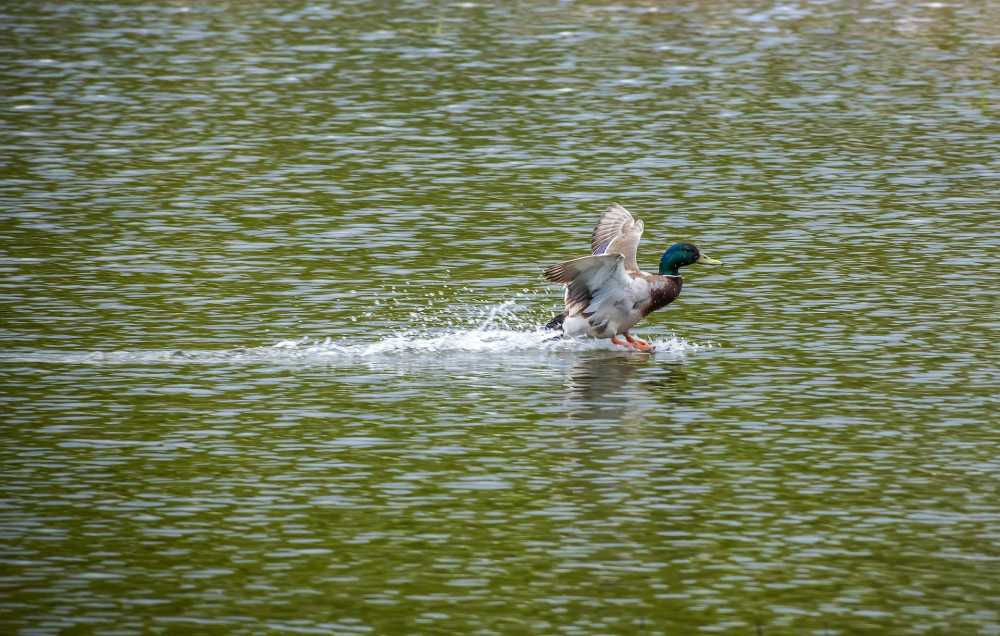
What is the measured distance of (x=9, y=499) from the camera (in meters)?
15.5

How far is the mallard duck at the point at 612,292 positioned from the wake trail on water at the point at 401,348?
0.89 feet

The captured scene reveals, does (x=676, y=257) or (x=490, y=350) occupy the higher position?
(x=676, y=257)

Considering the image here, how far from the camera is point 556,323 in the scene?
837 inches

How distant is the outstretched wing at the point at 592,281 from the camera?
2023 cm

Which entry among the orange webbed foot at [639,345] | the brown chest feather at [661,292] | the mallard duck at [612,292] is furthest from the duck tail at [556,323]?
the brown chest feather at [661,292]

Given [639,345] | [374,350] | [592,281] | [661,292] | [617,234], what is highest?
[617,234]

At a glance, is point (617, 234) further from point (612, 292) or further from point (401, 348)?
point (401, 348)

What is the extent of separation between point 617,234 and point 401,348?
2.74 meters

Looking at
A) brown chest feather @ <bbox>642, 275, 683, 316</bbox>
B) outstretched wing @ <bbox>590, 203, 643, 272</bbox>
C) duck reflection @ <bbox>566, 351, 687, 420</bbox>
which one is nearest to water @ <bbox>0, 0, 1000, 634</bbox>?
duck reflection @ <bbox>566, 351, 687, 420</bbox>

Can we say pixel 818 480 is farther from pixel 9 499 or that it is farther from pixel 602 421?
pixel 9 499

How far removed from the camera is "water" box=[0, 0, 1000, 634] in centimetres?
1355

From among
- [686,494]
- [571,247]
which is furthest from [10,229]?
[686,494]

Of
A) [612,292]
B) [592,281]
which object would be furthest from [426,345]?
[612,292]

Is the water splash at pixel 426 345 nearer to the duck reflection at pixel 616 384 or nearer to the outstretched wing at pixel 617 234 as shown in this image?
the duck reflection at pixel 616 384
